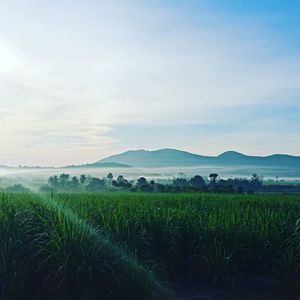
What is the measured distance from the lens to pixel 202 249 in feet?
24.7

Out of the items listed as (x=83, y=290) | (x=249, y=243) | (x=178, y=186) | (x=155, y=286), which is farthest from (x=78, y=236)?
(x=178, y=186)

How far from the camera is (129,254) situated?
6.72 m

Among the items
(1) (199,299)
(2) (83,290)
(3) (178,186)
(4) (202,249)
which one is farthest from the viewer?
(3) (178,186)

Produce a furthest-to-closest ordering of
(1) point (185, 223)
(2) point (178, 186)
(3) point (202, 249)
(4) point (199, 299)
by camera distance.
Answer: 1. (2) point (178, 186)
2. (1) point (185, 223)
3. (3) point (202, 249)
4. (4) point (199, 299)

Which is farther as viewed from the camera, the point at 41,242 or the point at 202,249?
the point at 202,249

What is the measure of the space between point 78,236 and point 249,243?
319cm

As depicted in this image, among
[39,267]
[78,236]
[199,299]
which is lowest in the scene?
[199,299]

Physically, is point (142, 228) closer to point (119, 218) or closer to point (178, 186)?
point (119, 218)

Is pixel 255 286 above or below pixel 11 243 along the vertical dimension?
below

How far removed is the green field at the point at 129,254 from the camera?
6.22 metres

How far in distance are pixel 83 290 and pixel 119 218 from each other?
1.83 meters

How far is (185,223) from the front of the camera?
26.9 feet

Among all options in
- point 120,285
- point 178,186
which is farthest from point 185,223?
point 178,186

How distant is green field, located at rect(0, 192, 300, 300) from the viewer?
20.4 ft
